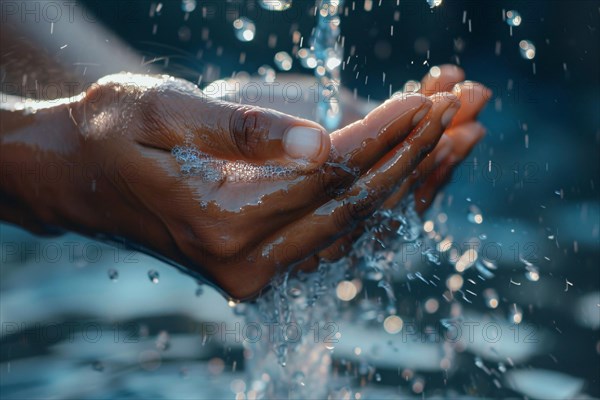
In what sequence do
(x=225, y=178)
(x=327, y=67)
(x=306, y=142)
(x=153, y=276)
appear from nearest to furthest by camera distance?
(x=306, y=142) → (x=225, y=178) → (x=327, y=67) → (x=153, y=276)

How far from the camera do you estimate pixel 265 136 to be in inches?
32.0

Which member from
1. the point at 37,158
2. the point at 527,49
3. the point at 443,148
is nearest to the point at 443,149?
the point at 443,148

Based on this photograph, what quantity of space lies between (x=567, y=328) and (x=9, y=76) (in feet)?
3.77

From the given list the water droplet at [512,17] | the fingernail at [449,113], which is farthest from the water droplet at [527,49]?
the fingernail at [449,113]

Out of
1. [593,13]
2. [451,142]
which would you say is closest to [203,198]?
[451,142]

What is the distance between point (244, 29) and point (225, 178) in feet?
5.35

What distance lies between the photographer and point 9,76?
1.20 m

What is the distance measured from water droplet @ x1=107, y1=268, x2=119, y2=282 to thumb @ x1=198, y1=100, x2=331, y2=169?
0.78 meters

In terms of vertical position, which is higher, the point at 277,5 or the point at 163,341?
the point at 277,5

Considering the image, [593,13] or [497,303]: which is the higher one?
[593,13]

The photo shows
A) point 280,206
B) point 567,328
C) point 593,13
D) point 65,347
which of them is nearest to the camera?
point 280,206

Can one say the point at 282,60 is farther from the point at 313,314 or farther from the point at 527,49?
the point at 313,314

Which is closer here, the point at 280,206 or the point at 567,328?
the point at 280,206

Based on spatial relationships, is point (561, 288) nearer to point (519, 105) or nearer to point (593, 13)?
point (519, 105)
